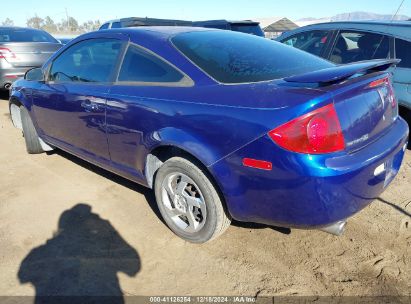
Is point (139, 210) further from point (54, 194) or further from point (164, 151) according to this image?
point (54, 194)

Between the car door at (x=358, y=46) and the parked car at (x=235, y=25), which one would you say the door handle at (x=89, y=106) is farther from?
the parked car at (x=235, y=25)

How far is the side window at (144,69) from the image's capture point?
9.10 ft

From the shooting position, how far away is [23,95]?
4.42 m

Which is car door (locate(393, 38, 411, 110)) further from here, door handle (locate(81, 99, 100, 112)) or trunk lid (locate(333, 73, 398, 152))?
door handle (locate(81, 99, 100, 112))

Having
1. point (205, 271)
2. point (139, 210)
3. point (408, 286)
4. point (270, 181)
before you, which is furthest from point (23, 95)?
point (408, 286)

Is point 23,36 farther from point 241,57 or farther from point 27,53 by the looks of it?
point 241,57

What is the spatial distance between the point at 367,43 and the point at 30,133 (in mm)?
4378

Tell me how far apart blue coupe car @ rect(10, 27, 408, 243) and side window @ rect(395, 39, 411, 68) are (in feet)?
5.96

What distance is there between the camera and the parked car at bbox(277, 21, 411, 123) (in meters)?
4.29

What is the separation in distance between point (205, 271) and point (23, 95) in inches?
126

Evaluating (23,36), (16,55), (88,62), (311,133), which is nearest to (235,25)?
(23,36)

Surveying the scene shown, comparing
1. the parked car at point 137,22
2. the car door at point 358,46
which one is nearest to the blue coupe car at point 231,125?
the car door at point 358,46

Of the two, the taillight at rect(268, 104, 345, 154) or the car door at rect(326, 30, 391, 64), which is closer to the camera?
the taillight at rect(268, 104, 345, 154)

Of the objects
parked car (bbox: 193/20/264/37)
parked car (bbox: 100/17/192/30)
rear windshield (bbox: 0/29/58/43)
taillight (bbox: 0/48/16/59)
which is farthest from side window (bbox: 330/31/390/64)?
rear windshield (bbox: 0/29/58/43)
